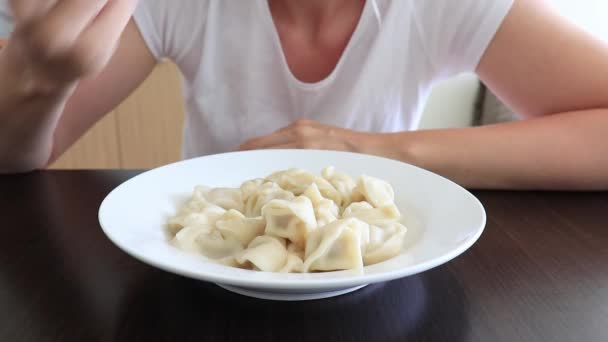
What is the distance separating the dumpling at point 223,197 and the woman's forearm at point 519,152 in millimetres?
341

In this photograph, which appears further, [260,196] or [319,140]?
[319,140]

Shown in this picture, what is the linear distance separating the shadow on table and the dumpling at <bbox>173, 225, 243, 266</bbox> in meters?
0.04

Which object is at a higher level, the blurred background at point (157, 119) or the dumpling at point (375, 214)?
the dumpling at point (375, 214)

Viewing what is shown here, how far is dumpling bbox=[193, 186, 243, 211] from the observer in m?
0.65

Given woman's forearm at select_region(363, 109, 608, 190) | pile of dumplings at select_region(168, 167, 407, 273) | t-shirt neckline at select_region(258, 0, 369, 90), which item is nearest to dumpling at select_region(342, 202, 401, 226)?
pile of dumplings at select_region(168, 167, 407, 273)

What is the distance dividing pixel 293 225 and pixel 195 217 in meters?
0.12

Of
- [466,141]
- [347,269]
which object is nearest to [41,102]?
[347,269]

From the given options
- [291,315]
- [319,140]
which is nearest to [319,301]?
[291,315]

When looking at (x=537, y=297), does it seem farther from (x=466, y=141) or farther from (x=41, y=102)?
(x=41, y=102)

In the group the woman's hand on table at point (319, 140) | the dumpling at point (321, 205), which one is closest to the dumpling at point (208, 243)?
the dumpling at point (321, 205)

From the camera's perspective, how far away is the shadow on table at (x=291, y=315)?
1.49 feet

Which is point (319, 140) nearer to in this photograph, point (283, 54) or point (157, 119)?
point (283, 54)

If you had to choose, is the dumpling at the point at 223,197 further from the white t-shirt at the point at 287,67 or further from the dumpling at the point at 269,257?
the white t-shirt at the point at 287,67

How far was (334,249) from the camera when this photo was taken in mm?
495
